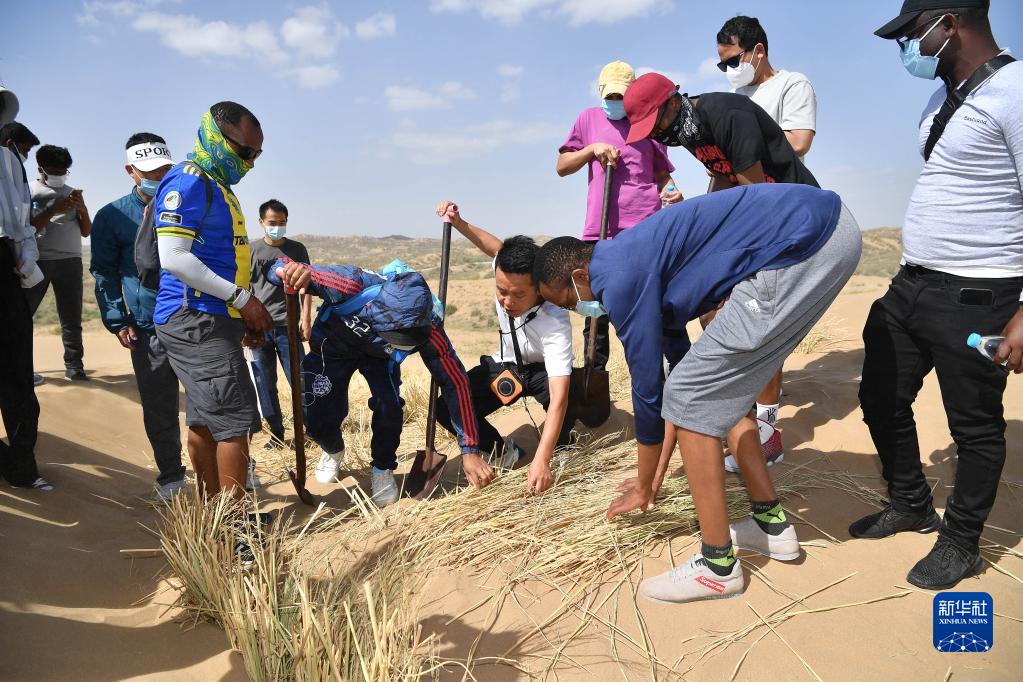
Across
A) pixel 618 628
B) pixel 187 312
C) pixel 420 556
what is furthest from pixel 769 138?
pixel 187 312

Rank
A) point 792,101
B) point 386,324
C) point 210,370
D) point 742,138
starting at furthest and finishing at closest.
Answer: point 792,101
point 386,324
point 742,138
point 210,370

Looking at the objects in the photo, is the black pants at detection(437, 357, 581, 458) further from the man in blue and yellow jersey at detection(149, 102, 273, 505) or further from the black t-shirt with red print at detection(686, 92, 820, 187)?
the black t-shirt with red print at detection(686, 92, 820, 187)

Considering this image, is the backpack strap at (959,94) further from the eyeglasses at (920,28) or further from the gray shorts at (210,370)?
the gray shorts at (210,370)

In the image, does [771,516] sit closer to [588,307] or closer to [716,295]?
[716,295]

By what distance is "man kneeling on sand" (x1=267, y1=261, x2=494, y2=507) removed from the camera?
328 centimetres

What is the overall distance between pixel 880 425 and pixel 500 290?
5.58ft

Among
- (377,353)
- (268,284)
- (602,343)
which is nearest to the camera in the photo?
(377,353)

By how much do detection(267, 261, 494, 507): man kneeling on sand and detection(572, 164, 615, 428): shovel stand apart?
0.88 m

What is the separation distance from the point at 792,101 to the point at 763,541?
97.3 inches

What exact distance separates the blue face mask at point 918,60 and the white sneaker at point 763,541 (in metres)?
1.76

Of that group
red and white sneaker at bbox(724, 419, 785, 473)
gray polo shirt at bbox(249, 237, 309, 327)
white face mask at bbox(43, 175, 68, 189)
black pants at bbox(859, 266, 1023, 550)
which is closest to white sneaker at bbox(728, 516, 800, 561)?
black pants at bbox(859, 266, 1023, 550)

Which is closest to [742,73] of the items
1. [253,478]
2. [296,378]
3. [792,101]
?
[792,101]

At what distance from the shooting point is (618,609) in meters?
2.47

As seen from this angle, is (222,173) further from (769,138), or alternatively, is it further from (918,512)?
(918,512)
